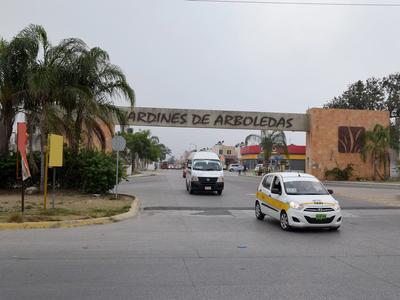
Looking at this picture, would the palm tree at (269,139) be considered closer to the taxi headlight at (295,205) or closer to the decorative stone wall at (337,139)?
the decorative stone wall at (337,139)

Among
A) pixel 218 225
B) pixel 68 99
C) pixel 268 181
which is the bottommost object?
pixel 218 225

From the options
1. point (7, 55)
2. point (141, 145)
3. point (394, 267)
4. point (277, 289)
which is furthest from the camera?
point (141, 145)

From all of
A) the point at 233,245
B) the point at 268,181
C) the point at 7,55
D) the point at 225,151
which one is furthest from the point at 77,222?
the point at 225,151

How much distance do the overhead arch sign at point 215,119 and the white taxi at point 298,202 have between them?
25.4m

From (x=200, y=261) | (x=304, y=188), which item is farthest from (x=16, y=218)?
(x=304, y=188)

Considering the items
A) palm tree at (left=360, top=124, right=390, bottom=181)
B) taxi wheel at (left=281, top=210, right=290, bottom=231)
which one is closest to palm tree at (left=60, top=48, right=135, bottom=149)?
taxi wheel at (left=281, top=210, right=290, bottom=231)

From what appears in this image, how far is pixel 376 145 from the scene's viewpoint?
3697cm

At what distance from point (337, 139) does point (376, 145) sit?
12.2 ft

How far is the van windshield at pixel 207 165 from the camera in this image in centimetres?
2086

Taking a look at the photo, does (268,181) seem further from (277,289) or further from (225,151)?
(225,151)

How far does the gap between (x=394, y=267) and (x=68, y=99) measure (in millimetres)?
14058

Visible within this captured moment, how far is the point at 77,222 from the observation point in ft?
33.9

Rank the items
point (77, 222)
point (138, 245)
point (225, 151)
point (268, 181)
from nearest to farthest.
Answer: point (138, 245)
point (77, 222)
point (268, 181)
point (225, 151)

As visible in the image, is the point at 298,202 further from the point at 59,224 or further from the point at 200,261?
the point at 59,224
